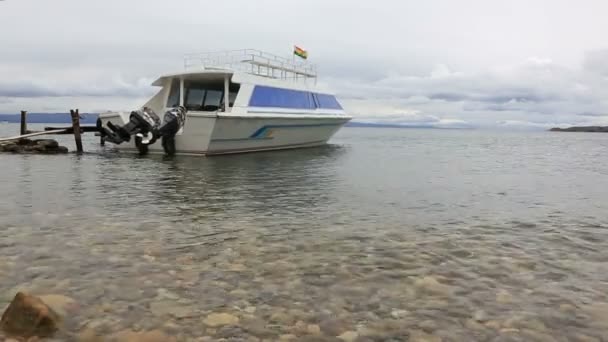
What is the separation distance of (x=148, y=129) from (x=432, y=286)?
1923 cm

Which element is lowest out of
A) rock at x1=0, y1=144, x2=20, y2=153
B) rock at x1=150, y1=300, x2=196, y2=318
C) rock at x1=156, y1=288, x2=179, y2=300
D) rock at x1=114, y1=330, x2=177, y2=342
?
rock at x1=114, y1=330, x2=177, y2=342

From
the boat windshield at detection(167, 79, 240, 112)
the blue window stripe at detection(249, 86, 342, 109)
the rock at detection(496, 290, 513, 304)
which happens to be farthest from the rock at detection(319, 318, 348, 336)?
the boat windshield at detection(167, 79, 240, 112)

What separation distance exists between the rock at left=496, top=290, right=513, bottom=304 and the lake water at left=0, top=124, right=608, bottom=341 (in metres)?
0.02

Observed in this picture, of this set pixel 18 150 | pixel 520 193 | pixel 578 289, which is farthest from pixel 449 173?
pixel 18 150

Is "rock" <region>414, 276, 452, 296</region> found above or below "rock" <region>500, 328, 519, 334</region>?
above

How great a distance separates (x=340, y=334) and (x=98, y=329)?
1.94 meters

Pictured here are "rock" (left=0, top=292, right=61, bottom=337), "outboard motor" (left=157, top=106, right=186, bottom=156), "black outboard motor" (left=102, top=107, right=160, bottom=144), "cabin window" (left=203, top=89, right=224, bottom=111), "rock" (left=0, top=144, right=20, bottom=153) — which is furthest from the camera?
"cabin window" (left=203, top=89, right=224, bottom=111)

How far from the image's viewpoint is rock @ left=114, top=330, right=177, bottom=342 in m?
3.66

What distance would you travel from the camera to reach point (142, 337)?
370 centimetres

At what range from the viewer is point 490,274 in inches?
213

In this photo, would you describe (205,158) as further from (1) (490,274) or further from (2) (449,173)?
(1) (490,274)

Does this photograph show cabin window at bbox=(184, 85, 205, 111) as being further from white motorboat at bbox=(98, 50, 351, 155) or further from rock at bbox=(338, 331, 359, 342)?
rock at bbox=(338, 331, 359, 342)

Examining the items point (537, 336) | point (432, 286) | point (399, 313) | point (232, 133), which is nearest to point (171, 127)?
point (232, 133)

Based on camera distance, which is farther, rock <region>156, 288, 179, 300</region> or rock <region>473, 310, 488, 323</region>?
rock <region>156, 288, 179, 300</region>
